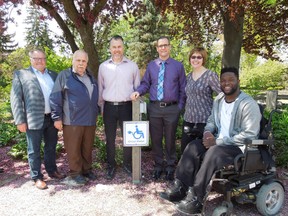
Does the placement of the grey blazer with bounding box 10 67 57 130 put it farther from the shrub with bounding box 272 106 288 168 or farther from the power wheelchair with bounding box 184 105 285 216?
the shrub with bounding box 272 106 288 168

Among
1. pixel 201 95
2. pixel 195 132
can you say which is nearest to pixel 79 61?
pixel 201 95

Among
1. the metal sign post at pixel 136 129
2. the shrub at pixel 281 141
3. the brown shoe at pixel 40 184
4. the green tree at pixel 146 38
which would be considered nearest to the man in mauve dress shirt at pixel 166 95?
the metal sign post at pixel 136 129

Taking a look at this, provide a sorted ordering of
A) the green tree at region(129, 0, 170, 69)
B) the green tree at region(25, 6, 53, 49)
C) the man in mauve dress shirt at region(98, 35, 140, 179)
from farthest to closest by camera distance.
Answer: the green tree at region(25, 6, 53, 49), the green tree at region(129, 0, 170, 69), the man in mauve dress shirt at region(98, 35, 140, 179)

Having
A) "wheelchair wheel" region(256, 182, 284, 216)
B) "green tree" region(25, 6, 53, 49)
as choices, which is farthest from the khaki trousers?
"green tree" region(25, 6, 53, 49)

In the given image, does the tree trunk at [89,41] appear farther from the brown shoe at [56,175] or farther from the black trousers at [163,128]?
the brown shoe at [56,175]

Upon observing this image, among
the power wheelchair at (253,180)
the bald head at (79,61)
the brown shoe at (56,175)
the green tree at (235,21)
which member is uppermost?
the green tree at (235,21)

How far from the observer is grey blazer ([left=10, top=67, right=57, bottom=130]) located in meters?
4.28

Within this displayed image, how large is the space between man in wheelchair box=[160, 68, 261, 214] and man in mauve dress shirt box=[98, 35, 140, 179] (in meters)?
1.31

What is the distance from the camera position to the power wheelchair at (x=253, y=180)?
134 inches

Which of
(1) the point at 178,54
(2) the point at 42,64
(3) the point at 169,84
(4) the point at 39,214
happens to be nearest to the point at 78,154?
(4) the point at 39,214

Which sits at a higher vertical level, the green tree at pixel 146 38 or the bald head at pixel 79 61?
the green tree at pixel 146 38

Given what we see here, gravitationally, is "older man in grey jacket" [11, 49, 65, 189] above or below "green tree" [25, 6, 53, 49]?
below

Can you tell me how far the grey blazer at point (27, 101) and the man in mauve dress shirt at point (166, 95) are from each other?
1332 mm

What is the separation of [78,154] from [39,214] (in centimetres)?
109
